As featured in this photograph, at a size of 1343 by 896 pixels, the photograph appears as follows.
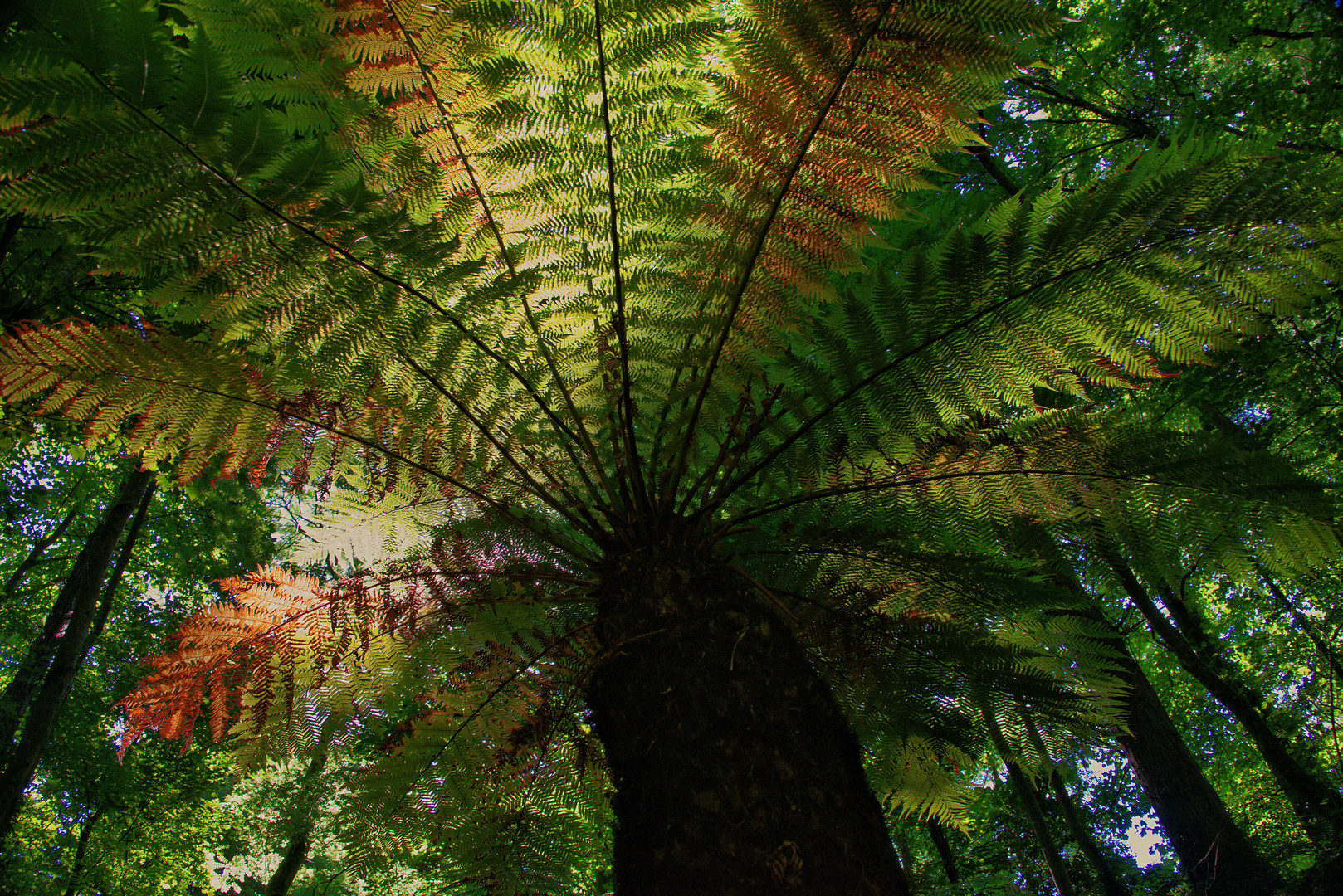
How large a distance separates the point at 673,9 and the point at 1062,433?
122 centimetres

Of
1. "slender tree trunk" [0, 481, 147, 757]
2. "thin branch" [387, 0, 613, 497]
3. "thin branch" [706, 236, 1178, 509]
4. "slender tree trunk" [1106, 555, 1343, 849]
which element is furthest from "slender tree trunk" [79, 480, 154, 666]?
"slender tree trunk" [1106, 555, 1343, 849]

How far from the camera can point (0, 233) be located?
446 centimetres

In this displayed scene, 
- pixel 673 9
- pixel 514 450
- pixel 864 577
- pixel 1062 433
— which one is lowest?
pixel 864 577

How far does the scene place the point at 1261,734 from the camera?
6.44m

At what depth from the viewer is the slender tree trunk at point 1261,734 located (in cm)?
501

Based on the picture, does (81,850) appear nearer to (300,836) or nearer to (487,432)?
(300,836)

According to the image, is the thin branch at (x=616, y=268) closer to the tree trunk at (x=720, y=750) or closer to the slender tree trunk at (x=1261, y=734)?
the tree trunk at (x=720, y=750)

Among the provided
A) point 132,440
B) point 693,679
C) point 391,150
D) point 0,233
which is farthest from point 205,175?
point 0,233

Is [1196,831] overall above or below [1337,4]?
below

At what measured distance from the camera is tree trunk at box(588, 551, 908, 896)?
985mm

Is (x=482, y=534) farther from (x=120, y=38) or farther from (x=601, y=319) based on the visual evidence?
(x=120, y=38)

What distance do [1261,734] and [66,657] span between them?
11830mm

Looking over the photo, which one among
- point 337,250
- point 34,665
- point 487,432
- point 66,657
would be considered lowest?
point 487,432

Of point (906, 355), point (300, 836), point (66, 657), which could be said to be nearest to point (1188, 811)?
point (906, 355)
